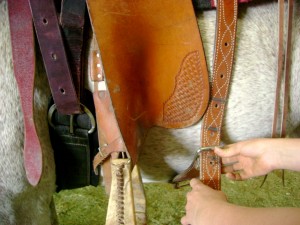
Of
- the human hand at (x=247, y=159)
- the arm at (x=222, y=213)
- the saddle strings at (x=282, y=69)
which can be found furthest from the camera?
the saddle strings at (x=282, y=69)

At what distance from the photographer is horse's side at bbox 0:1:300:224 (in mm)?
762

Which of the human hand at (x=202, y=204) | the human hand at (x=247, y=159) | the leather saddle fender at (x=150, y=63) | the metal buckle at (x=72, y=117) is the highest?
the leather saddle fender at (x=150, y=63)

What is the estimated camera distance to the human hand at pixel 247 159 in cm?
65

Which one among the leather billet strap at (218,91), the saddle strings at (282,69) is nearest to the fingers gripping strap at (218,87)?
the leather billet strap at (218,91)

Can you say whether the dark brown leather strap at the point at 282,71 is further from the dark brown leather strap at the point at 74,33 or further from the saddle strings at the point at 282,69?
the dark brown leather strap at the point at 74,33

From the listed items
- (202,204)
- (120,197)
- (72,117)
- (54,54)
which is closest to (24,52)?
(54,54)

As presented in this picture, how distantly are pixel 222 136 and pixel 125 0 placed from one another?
417 mm

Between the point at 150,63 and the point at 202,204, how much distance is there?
0.33 m

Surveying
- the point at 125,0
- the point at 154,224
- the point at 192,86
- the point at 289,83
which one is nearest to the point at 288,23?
the point at 289,83

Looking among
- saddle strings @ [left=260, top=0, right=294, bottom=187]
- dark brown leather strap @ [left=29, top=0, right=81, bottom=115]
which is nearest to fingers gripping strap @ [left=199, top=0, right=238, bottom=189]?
saddle strings @ [left=260, top=0, right=294, bottom=187]

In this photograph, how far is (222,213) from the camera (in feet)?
2.01

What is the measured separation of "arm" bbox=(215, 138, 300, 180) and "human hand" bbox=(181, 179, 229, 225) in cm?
10

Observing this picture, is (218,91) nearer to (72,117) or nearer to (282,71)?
(282,71)

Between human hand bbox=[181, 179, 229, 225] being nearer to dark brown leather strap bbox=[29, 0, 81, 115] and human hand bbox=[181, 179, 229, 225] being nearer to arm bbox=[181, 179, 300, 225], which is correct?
arm bbox=[181, 179, 300, 225]
